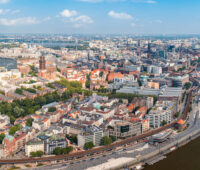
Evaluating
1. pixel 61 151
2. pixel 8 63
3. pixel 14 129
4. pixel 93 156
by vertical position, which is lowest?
pixel 93 156

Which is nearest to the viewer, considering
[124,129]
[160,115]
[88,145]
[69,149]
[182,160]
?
[182,160]

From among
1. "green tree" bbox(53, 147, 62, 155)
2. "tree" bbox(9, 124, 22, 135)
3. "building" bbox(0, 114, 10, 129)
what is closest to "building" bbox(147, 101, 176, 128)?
"green tree" bbox(53, 147, 62, 155)

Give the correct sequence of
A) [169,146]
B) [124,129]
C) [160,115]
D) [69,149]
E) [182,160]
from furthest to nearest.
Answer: [160,115]
[124,129]
[169,146]
[69,149]
[182,160]

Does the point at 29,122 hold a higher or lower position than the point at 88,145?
higher

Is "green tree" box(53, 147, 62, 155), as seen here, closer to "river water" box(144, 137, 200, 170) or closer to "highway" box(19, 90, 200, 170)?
"highway" box(19, 90, 200, 170)

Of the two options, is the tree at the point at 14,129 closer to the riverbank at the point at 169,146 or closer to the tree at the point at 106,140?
the tree at the point at 106,140

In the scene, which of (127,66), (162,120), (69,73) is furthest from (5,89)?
(127,66)

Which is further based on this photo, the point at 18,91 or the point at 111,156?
the point at 18,91

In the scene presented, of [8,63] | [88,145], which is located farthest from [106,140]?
[8,63]

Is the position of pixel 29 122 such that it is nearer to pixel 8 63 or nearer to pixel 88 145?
pixel 88 145
